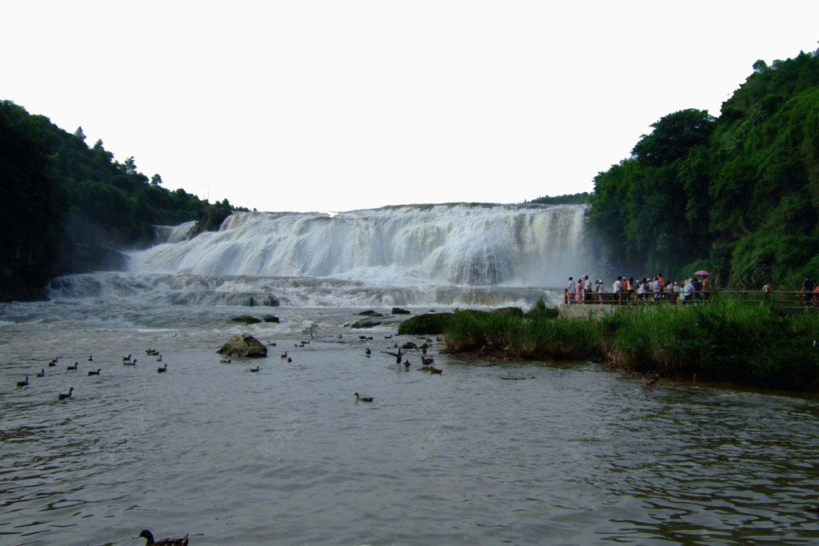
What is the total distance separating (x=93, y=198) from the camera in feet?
232

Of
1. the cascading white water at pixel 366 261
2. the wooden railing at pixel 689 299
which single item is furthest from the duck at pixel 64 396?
the cascading white water at pixel 366 261

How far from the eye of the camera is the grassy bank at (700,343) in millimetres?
12195

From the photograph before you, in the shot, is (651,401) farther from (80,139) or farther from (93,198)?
(80,139)

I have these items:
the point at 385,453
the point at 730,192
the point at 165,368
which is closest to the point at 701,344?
the point at 385,453

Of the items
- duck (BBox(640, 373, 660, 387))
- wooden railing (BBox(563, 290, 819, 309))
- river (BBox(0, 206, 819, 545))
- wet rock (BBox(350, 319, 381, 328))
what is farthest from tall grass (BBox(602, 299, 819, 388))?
wet rock (BBox(350, 319, 381, 328))

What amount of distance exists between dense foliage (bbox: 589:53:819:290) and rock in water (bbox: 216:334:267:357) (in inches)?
881

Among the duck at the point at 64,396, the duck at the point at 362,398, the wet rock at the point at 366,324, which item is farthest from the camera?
the wet rock at the point at 366,324

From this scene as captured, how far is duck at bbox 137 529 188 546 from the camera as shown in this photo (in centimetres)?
488

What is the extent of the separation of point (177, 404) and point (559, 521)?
7400 millimetres

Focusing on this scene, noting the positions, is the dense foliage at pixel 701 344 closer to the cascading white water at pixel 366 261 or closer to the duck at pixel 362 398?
the duck at pixel 362 398

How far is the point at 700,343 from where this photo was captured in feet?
42.7

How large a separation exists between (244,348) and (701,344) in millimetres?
11317

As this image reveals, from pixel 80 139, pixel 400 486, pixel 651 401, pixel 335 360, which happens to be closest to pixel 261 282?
pixel 335 360

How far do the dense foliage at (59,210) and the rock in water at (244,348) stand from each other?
29366 mm
